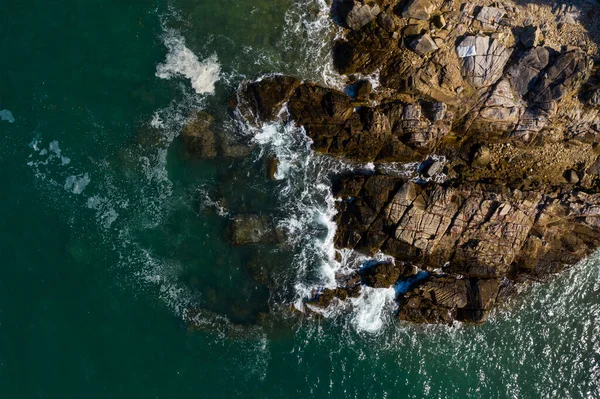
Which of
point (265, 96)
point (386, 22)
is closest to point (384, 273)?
point (265, 96)

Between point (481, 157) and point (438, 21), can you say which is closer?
point (438, 21)

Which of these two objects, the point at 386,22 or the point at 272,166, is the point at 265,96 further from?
the point at 386,22

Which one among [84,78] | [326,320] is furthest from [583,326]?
[84,78]

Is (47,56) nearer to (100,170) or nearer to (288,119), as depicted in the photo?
(100,170)

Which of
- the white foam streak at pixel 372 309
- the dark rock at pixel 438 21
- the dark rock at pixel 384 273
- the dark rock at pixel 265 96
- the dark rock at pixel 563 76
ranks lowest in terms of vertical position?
the white foam streak at pixel 372 309

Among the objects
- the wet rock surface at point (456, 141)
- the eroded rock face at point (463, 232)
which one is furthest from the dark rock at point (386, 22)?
the eroded rock face at point (463, 232)

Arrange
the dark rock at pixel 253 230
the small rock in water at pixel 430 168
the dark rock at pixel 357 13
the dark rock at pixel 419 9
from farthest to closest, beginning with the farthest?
the dark rock at pixel 253 230 → the small rock in water at pixel 430 168 → the dark rock at pixel 357 13 → the dark rock at pixel 419 9

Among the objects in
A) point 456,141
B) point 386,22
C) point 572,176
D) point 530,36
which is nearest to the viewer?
point 530,36

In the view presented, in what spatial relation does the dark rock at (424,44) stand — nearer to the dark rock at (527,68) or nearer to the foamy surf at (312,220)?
the dark rock at (527,68)
